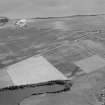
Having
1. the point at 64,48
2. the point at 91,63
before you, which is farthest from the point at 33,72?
the point at 91,63

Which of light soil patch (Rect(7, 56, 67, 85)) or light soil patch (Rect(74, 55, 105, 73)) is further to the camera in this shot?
Result: light soil patch (Rect(74, 55, 105, 73))

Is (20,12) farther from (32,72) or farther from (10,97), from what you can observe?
(10,97)

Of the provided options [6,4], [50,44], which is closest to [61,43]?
[50,44]

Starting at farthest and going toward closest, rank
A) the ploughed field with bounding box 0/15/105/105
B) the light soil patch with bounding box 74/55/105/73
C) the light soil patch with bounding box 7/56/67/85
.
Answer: the light soil patch with bounding box 74/55/105/73
the light soil patch with bounding box 7/56/67/85
the ploughed field with bounding box 0/15/105/105

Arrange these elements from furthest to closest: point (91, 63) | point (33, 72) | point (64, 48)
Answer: point (64, 48) < point (91, 63) < point (33, 72)

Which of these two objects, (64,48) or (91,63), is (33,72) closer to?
(64,48)

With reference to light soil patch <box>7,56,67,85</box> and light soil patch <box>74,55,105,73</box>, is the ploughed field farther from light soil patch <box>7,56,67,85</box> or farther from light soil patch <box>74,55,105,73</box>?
light soil patch <box>7,56,67,85</box>

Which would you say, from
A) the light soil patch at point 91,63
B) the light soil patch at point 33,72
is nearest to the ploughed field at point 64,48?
the light soil patch at point 91,63

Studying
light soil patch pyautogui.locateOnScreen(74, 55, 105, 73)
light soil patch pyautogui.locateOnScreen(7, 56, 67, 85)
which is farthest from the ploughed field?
light soil patch pyautogui.locateOnScreen(7, 56, 67, 85)
